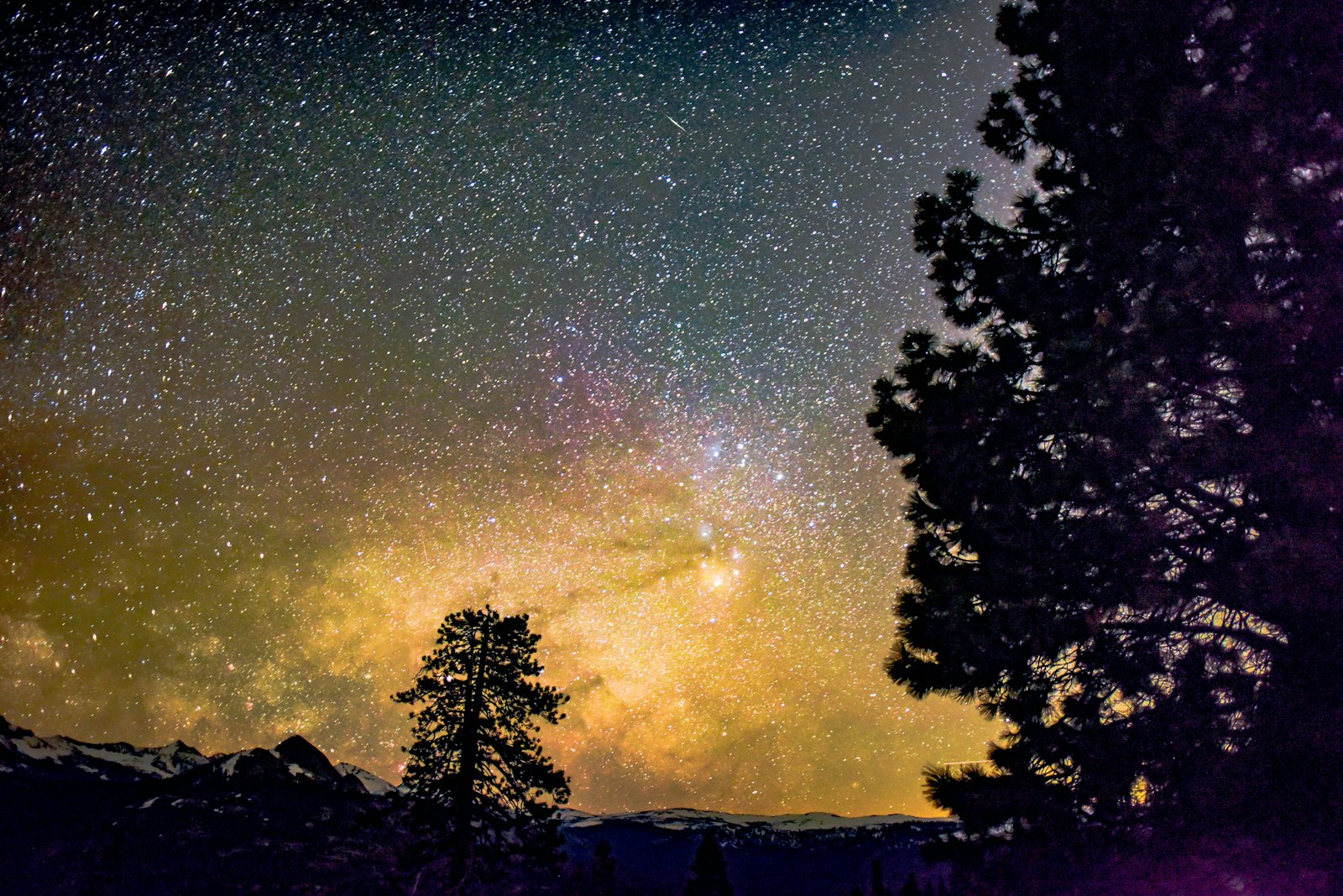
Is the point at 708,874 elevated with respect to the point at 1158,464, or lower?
lower

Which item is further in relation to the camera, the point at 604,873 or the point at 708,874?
the point at 604,873

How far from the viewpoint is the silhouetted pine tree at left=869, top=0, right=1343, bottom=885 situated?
Result: 6.30 m

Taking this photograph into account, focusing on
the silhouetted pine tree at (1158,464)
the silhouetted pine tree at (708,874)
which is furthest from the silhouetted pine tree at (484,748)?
the silhouetted pine tree at (708,874)

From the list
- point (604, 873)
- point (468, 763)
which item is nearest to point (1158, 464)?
point (468, 763)

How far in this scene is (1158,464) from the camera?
7.22 metres

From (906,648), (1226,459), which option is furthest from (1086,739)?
(1226,459)

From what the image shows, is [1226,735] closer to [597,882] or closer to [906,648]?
[906,648]

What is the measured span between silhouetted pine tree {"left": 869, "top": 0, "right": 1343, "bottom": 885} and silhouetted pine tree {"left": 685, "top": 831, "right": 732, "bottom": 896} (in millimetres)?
43707

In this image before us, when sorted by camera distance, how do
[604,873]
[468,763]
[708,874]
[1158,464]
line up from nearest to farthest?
[1158,464] → [468,763] → [708,874] → [604,873]

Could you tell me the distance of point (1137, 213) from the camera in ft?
26.6

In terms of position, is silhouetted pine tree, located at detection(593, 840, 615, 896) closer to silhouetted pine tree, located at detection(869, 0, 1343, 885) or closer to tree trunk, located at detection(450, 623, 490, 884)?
tree trunk, located at detection(450, 623, 490, 884)

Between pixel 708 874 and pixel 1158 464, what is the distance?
48668 millimetres

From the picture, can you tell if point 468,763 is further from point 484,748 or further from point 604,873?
point 604,873

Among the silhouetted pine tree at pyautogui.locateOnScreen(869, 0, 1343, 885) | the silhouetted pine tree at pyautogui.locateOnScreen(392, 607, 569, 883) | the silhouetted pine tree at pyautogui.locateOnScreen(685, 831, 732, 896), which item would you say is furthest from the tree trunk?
the silhouetted pine tree at pyautogui.locateOnScreen(685, 831, 732, 896)
